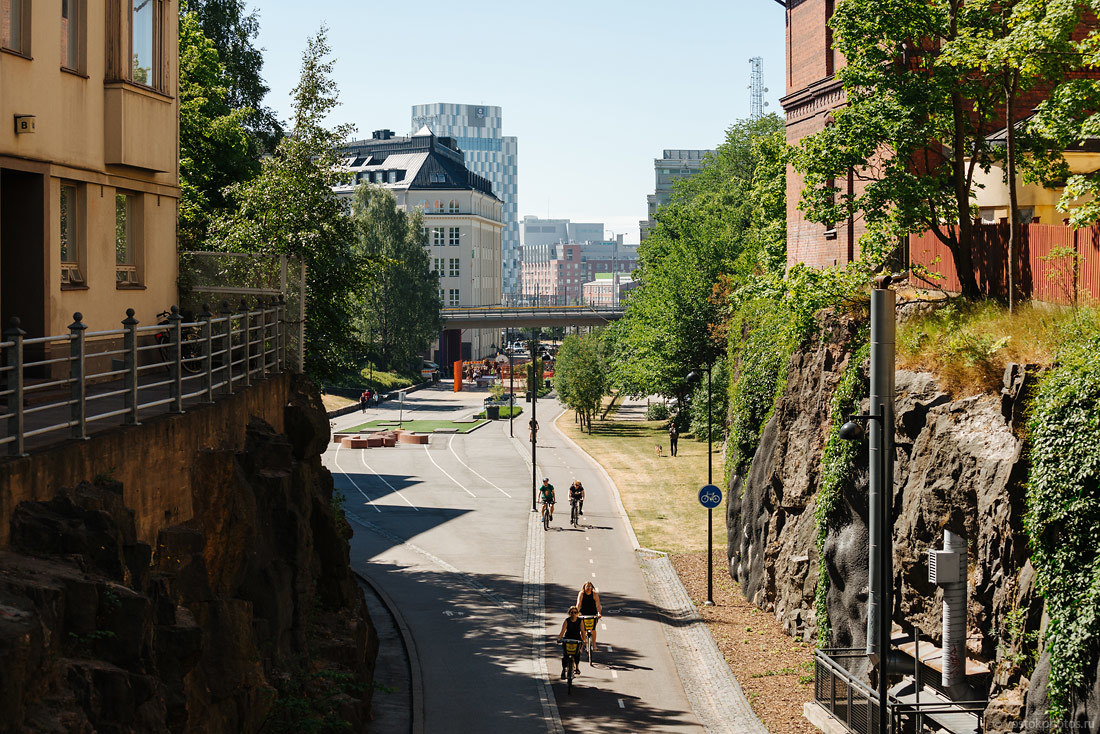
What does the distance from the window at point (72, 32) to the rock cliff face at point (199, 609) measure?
5.40 meters

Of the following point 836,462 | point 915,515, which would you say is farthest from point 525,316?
point 915,515

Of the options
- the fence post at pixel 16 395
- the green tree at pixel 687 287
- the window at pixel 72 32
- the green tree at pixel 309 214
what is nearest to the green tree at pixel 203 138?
the green tree at pixel 309 214

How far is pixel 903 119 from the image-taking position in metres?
21.9

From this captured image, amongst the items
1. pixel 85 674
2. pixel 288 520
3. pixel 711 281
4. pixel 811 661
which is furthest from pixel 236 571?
pixel 711 281

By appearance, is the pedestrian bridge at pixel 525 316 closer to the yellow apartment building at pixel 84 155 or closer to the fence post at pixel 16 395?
the yellow apartment building at pixel 84 155

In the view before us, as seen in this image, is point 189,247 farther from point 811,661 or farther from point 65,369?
point 811,661

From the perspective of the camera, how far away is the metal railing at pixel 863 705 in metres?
15.9

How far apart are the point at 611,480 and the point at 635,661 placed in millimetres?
24729

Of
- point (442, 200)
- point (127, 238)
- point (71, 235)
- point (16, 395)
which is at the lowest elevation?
point (16, 395)

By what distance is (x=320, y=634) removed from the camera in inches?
684

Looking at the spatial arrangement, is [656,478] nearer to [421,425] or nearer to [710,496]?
[710,496]

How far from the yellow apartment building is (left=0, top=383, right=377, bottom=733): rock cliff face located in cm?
319

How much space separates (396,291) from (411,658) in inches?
2737

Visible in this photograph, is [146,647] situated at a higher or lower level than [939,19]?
lower
